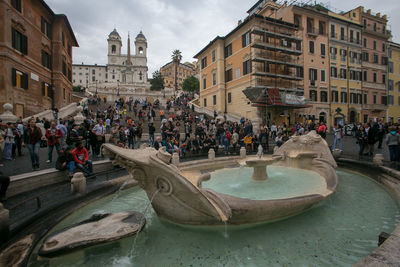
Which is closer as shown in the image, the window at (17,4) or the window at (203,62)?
the window at (17,4)

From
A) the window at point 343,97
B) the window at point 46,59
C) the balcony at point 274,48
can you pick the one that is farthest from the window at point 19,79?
the window at point 343,97

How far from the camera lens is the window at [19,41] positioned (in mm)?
17078

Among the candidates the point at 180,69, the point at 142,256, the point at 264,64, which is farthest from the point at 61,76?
the point at 180,69

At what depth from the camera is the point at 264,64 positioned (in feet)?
82.9

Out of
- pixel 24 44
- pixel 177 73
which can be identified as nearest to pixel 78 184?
pixel 24 44

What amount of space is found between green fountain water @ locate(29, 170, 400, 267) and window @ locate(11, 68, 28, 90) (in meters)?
18.4

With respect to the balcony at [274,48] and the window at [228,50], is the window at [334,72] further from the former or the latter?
the window at [228,50]

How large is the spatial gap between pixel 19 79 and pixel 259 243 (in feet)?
74.3

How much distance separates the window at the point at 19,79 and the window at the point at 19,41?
6.73 ft

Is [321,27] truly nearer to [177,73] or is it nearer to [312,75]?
[312,75]

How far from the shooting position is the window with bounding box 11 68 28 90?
16781mm

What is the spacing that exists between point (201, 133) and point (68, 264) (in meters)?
10.9

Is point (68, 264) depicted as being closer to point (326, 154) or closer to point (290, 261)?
point (290, 261)

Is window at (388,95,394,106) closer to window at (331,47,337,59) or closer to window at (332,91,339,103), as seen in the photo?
window at (332,91,339,103)
